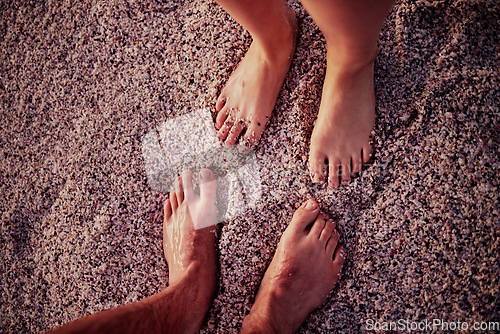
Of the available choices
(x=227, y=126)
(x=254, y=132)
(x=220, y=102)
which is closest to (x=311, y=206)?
(x=254, y=132)

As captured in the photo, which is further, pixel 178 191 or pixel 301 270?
pixel 178 191

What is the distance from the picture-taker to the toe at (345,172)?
50.9 inches

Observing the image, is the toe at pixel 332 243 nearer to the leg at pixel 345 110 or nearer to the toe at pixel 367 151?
the leg at pixel 345 110

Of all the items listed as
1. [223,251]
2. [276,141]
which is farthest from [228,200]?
[276,141]

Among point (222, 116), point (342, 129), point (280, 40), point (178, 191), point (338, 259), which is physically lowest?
point (338, 259)

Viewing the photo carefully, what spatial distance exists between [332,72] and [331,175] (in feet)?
1.29

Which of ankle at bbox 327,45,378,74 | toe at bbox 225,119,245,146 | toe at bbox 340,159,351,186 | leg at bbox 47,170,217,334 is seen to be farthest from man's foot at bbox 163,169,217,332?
ankle at bbox 327,45,378,74

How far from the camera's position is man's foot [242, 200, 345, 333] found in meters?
1.27

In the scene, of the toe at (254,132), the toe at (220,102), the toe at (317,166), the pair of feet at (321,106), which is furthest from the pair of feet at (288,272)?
the toe at (220,102)

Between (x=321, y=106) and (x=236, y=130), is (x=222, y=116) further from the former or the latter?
(x=321, y=106)

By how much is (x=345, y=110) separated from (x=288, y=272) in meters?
0.67

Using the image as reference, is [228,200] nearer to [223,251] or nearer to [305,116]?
[223,251]

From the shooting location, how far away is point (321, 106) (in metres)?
1.30

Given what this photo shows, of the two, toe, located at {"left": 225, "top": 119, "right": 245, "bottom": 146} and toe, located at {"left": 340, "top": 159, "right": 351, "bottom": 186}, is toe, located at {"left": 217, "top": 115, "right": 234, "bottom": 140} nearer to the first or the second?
toe, located at {"left": 225, "top": 119, "right": 245, "bottom": 146}
